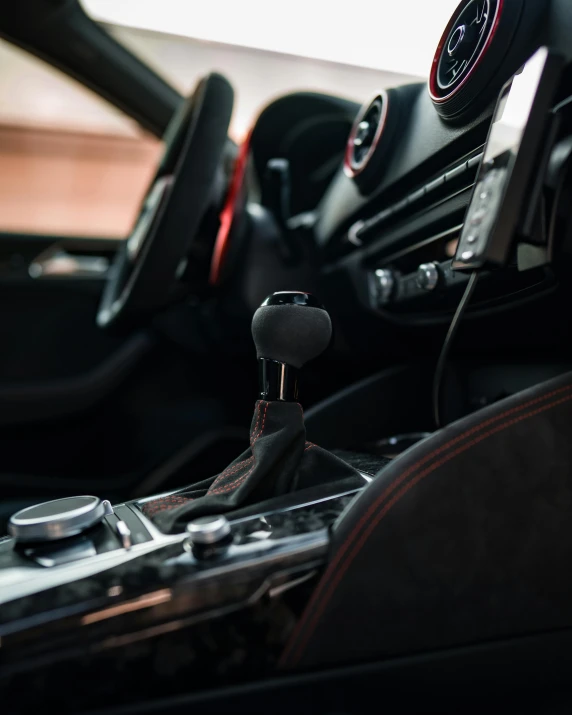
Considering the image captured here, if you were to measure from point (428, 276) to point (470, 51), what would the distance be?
0.21m

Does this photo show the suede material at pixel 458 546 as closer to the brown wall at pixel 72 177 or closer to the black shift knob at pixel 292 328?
the black shift knob at pixel 292 328

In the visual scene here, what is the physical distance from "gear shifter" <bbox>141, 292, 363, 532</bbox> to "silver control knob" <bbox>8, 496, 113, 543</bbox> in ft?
0.17

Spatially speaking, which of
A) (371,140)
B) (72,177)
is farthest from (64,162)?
(371,140)

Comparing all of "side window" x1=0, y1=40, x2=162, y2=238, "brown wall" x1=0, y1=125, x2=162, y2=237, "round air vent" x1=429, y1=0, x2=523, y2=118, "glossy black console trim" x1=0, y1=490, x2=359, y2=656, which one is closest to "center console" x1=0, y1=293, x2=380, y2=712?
→ "glossy black console trim" x1=0, y1=490, x2=359, y2=656

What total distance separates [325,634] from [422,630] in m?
0.08

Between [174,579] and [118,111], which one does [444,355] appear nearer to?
[174,579]

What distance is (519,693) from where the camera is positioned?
446 mm

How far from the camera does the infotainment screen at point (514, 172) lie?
38 centimetres

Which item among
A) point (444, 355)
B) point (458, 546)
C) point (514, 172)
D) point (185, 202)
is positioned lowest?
point (458, 546)

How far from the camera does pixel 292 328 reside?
1.61ft

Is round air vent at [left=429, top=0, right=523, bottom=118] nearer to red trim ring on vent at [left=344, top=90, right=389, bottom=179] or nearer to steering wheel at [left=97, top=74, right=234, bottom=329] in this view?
red trim ring on vent at [left=344, top=90, right=389, bottom=179]

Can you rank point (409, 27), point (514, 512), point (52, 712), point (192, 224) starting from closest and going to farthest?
point (52, 712), point (514, 512), point (409, 27), point (192, 224)

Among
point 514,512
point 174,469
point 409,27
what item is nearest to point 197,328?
point 174,469

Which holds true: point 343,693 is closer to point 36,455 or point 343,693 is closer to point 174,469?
point 174,469
